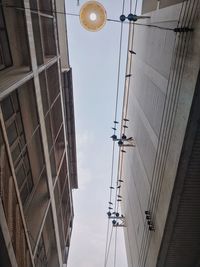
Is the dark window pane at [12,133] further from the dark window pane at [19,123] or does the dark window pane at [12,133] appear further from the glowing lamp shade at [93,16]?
the glowing lamp shade at [93,16]

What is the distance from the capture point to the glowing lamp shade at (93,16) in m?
7.05

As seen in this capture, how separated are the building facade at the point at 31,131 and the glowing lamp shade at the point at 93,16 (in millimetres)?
1735

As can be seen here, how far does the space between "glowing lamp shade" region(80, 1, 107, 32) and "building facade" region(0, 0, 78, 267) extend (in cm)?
174

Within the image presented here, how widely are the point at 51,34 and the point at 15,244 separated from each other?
10735mm

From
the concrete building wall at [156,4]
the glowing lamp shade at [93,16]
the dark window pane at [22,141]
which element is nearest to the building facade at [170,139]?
the concrete building wall at [156,4]

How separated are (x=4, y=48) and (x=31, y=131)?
11.6ft

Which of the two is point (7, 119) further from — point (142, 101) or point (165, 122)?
point (142, 101)

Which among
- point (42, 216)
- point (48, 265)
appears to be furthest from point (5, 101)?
point (48, 265)

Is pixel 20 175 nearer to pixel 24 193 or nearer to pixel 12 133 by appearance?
pixel 24 193

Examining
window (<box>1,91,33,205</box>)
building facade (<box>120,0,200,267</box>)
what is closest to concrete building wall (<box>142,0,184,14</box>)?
building facade (<box>120,0,200,267</box>)

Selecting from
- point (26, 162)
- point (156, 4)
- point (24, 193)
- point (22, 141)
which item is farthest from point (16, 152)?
point (156, 4)

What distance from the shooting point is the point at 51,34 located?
14773mm

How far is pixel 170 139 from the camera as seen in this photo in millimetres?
9148

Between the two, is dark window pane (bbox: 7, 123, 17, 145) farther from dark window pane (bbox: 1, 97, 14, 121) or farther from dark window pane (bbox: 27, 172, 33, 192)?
dark window pane (bbox: 27, 172, 33, 192)
